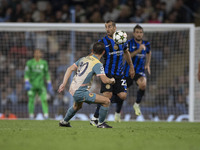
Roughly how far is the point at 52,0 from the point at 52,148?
14.0 m

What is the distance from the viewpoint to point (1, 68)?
15.0m

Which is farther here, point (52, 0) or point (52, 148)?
point (52, 0)

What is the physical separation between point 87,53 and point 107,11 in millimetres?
3148

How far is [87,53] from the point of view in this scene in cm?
1455

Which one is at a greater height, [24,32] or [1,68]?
[24,32]

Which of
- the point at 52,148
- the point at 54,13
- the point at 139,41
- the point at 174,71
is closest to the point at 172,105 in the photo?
the point at 174,71

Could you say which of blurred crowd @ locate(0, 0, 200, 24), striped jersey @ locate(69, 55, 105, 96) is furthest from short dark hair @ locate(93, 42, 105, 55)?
blurred crowd @ locate(0, 0, 200, 24)

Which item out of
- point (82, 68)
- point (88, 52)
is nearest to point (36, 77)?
point (88, 52)

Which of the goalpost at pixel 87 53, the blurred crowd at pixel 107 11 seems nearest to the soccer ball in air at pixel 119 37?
the goalpost at pixel 87 53

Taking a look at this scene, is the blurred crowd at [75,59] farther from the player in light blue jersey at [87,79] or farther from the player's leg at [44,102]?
the player in light blue jersey at [87,79]

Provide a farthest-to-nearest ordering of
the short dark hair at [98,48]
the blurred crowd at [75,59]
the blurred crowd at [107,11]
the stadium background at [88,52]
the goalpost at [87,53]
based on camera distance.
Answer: the blurred crowd at [107,11] → the blurred crowd at [75,59] → the stadium background at [88,52] → the goalpost at [87,53] → the short dark hair at [98,48]

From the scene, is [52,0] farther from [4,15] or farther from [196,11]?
[196,11]

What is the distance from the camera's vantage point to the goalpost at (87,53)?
13508mm

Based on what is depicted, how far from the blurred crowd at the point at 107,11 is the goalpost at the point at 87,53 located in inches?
80.5
